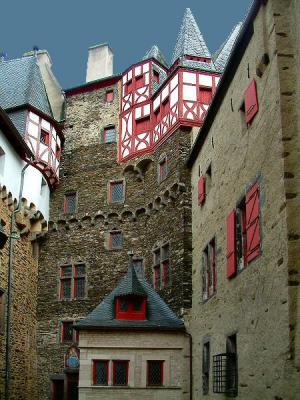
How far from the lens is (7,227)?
2111 cm

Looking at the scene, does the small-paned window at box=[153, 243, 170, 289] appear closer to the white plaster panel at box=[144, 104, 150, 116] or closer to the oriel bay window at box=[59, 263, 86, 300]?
the oriel bay window at box=[59, 263, 86, 300]

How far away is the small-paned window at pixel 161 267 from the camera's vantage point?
20.3 m

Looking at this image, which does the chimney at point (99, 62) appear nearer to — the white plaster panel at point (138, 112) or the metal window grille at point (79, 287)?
the white plaster panel at point (138, 112)

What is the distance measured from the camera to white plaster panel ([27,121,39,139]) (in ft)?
77.4

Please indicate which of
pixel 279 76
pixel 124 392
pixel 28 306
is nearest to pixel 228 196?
pixel 279 76

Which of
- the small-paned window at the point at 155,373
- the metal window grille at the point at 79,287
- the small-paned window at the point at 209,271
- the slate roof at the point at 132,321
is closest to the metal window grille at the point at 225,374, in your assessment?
the small-paned window at the point at 209,271

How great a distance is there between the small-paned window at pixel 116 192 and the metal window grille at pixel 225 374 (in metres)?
11.1

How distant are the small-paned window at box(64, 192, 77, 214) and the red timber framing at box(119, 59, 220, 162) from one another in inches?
104

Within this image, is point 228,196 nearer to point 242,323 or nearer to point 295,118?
point 242,323

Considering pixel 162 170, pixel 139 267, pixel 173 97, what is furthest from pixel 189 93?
pixel 139 267

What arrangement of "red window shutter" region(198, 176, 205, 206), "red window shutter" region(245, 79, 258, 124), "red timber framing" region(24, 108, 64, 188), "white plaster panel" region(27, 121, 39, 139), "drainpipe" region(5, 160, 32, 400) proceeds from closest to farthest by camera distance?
"red window shutter" region(245, 79, 258, 124)
"red window shutter" region(198, 176, 205, 206)
"drainpipe" region(5, 160, 32, 400)
"red timber framing" region(24, 108, 64, 188)
"white plaster panel" region(27, 121, 39, 139)

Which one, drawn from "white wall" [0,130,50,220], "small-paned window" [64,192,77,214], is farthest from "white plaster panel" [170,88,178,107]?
"white wall" [0,130,50,220]

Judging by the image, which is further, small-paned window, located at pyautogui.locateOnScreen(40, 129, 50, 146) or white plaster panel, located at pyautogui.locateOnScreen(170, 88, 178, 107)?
small-paned window, located at pyautogui.locateOnScreen(40, 129, 50, 146)

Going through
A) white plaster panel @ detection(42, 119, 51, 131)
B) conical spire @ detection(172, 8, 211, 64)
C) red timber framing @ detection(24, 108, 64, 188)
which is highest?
conical spire @ detection(172, 8, 211, 64)
